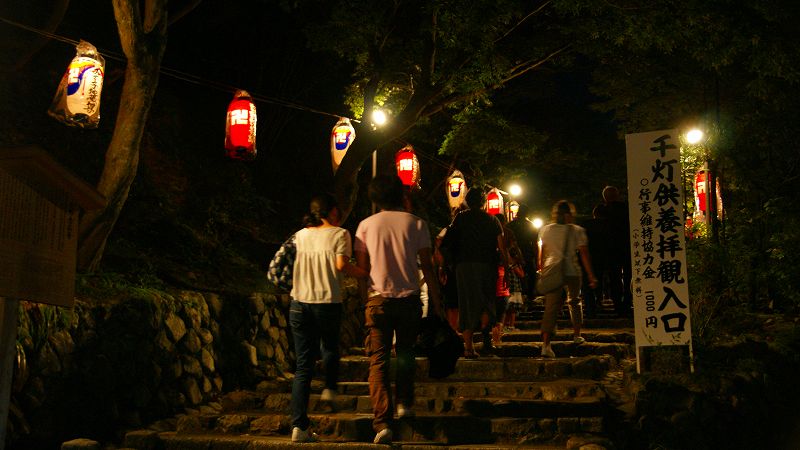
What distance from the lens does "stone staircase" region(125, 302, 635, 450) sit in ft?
23.9

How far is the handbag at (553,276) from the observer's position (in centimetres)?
1007

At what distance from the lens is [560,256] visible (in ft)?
33.4

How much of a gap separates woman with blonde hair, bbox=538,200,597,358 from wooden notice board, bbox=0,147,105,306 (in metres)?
6.30

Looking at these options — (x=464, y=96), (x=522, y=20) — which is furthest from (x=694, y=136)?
(x=464, y=96)

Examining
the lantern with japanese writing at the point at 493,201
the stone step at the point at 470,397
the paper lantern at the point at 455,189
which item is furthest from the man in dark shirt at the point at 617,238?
the lantern with japanese writing at the point at 493,201

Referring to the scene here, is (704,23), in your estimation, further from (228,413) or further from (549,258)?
(228,413)

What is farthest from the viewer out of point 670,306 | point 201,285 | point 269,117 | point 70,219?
point 269,117

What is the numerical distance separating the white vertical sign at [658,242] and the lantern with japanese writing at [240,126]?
738 cm

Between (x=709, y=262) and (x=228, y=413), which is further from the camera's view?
(x=709, y=262)

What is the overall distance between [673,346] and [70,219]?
7.23m

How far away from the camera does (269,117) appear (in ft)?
67.1

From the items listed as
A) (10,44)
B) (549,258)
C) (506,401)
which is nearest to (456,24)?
(549,258)

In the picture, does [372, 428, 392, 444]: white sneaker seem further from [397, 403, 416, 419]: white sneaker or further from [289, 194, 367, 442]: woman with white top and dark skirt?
[289, 194, 367, 442]: woman with white top and dark skirt

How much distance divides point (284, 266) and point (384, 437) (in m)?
1.93
